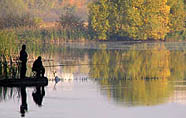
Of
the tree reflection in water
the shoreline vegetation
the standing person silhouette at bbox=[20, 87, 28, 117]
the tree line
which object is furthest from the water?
the tree line

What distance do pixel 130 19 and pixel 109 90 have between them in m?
41.9

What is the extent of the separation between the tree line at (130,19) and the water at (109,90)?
23450 mm

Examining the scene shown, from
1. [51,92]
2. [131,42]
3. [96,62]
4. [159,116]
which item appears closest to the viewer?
[159,116]

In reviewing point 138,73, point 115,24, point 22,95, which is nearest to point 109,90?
point 22,95

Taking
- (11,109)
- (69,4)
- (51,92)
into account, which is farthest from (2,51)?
(69,4)

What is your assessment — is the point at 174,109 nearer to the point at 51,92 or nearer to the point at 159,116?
the point at 159,116

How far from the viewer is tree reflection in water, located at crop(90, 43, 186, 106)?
A: 27.5 metres

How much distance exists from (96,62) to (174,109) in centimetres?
2083

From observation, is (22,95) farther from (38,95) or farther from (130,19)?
(130,19)

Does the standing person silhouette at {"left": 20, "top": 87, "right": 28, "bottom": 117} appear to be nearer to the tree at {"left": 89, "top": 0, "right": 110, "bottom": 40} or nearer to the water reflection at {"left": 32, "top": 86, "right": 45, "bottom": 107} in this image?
the water reflection at {"left": 32, "top": 86, "right": 45, "bottom": 107}

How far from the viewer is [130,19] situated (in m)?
70.7

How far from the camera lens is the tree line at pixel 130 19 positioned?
233 ft

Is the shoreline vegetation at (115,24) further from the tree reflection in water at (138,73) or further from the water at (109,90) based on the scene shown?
the water at (109,90)

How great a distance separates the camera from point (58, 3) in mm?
116625
